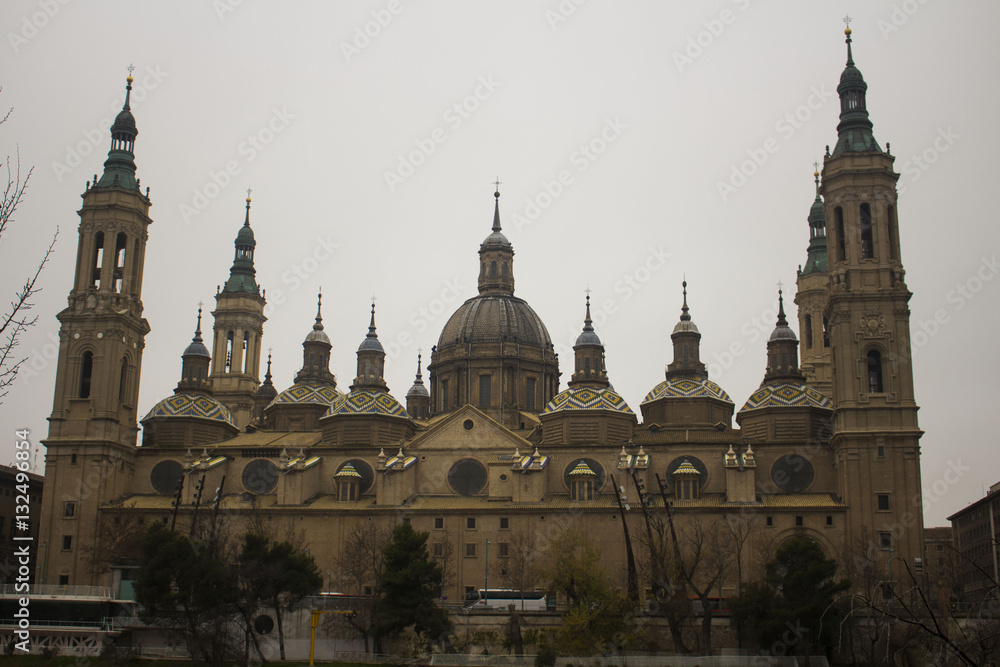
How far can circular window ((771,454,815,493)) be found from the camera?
5806 cm

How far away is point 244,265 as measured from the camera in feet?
282

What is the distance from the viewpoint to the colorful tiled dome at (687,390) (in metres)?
65.3

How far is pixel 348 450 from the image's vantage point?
6344cm

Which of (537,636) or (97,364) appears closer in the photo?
(537,636)

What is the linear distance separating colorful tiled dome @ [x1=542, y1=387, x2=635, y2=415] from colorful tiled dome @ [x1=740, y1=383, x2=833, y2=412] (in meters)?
7.26

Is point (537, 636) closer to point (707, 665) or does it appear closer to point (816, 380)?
point (707, 665)

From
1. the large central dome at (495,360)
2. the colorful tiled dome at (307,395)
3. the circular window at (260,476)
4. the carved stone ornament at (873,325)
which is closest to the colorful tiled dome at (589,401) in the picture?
the large central dome at (495,360)

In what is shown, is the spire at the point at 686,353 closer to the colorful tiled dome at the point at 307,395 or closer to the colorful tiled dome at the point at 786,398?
the colorful tiled dome at the point at 786,398

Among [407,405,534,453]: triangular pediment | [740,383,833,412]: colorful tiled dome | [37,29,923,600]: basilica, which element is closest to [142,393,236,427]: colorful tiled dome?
[37,29,923,600]: basilica

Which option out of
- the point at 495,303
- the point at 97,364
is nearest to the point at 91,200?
the point at 97,364

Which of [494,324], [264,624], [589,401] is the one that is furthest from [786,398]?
[264,624]

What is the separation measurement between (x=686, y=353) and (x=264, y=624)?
3395 centimetres

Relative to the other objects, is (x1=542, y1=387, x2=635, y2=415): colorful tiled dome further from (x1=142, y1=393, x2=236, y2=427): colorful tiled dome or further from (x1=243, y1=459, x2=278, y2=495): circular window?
(x1=142, y1=393, x2=236, y2=427): colorful tiled dome

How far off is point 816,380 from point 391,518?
3249 centimetres
